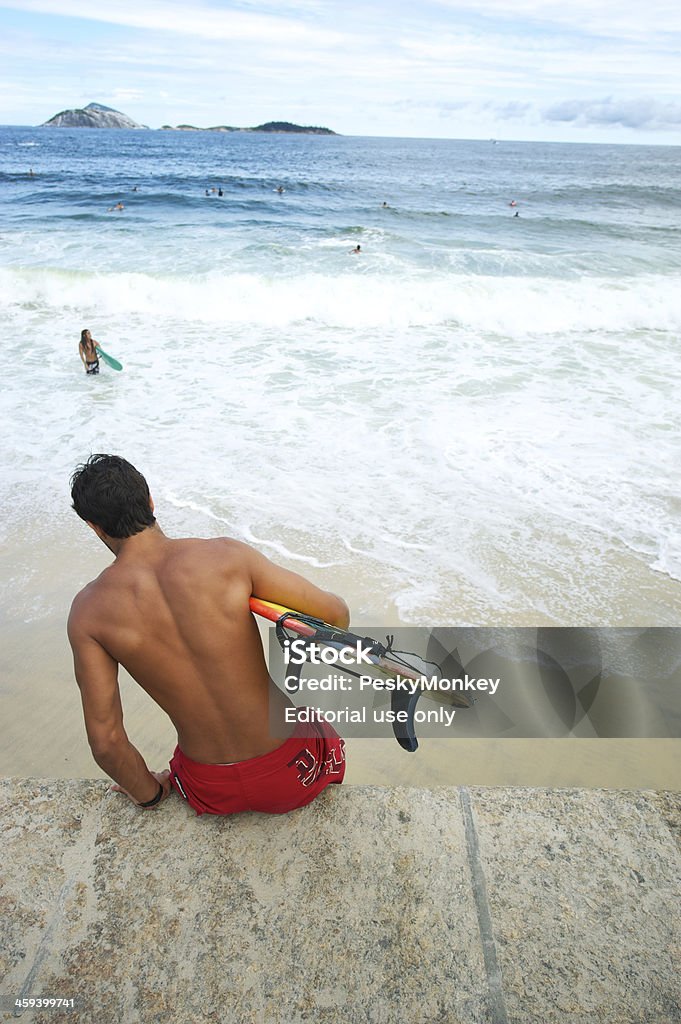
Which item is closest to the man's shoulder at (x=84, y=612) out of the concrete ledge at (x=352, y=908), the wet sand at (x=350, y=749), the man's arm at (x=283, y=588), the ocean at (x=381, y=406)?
the man's arm at (x=283, y=588)

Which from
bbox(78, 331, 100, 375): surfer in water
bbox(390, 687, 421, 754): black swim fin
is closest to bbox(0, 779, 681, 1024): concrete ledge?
bbox(390, 687, 421, 754): black swim fin

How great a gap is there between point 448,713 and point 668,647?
1673 millimetres

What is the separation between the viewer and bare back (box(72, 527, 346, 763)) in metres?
1.83

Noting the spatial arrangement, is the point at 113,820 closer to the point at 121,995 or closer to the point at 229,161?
the point at 121,995

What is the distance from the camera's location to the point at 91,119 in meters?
155

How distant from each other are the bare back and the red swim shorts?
7cm

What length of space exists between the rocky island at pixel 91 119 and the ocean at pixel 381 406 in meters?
169

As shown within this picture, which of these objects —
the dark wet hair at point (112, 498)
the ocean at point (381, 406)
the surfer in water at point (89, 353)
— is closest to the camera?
the dark wet hair at point (112, 498)

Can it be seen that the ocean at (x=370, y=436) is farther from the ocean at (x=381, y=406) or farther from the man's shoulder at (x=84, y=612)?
the man's shoulder at (x=84, y=612)

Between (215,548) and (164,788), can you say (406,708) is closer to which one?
(215,548)

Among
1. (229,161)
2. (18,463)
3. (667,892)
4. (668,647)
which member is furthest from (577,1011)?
(229,161)

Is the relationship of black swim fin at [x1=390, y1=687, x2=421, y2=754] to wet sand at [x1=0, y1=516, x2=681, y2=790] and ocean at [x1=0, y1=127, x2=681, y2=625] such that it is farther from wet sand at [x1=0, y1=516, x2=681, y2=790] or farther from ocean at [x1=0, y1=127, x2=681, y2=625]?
ocean at [x1=0, y1=127, x2=681, y2=625]

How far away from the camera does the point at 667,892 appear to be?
6.00ft

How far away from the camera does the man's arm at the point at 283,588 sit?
6.28 feet
